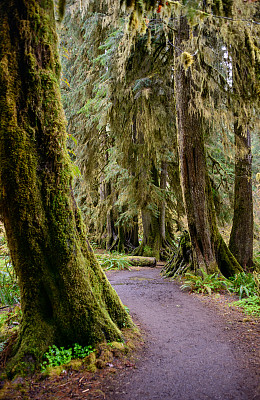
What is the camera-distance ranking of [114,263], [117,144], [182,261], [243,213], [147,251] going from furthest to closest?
1. [147,251]
2. [114,263]
3. [117,144]
4. [243,213]
5. [182,261]

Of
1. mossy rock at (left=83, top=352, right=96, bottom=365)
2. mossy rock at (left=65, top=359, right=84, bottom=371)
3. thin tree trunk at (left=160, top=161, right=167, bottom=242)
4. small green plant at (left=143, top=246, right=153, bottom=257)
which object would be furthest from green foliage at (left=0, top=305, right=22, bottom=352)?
thin tree trunk at (left=160, top=161, right=167, bottom=242)

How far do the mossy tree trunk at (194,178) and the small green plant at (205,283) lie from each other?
0.49 m

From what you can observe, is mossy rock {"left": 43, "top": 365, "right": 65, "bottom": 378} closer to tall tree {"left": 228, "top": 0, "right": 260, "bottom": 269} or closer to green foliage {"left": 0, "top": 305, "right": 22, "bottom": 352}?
green foliage {"left": 0, "top": 305, "right": 22, "bottom": 352}

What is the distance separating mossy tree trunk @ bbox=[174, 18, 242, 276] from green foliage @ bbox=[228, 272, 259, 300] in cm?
67

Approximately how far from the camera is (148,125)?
9.14 metres

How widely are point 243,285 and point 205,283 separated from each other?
2.86 feet

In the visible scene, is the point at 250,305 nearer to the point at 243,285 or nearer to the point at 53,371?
the point at 243,285

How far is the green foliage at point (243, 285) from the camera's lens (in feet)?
18.5

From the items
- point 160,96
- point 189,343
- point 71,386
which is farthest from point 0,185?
point 160,96

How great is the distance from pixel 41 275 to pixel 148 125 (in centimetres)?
723

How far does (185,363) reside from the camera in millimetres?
3062

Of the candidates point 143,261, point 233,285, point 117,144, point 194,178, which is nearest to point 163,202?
point 143,261

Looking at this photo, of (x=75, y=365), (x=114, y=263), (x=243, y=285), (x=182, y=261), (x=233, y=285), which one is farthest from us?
(x=114, y=263)

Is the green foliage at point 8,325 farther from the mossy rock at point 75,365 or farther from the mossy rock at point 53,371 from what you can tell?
the mossy rock at point 75,365
